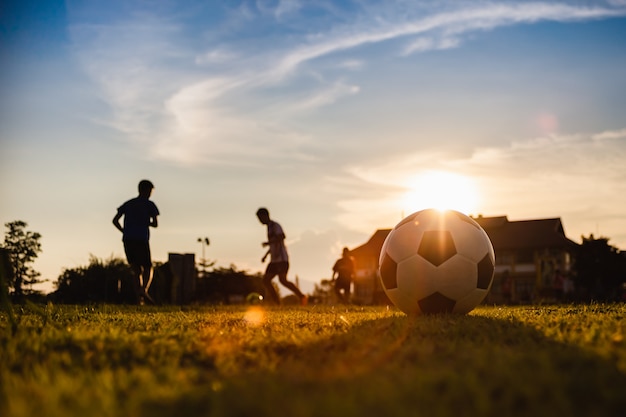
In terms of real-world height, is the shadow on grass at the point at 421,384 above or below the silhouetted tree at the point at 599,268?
below

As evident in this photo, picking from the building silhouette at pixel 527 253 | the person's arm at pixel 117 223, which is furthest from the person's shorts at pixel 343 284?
the building silhouette at pixel 527 253

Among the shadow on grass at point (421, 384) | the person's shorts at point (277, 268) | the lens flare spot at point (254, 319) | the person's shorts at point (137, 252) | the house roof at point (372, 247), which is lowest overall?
the shadow on grass at point (421, 384)

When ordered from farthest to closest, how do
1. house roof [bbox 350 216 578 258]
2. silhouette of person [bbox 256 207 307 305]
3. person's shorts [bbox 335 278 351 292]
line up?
house roof [bbox 350 216 578 258] → person's shorts [bbox 335 278 351 292] → silhouette of person [bbox 256 207 307 305]

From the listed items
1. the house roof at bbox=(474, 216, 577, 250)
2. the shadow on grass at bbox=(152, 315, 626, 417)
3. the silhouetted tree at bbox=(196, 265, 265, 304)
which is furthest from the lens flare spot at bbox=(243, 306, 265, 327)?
the house roof at bbox=(474, 216, 577, 250)

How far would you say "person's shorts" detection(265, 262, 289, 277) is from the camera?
15.0 metres

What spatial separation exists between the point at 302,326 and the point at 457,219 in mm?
2469

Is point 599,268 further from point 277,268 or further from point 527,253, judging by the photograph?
point 277,268

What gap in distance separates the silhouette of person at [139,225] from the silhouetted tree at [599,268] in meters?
24.0

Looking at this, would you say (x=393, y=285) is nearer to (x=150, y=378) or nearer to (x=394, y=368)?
(x=394, y=368)

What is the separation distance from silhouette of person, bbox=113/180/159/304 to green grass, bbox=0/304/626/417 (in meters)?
6.55

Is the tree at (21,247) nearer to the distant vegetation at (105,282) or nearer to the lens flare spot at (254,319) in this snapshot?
the distant vegetation at (105,282)

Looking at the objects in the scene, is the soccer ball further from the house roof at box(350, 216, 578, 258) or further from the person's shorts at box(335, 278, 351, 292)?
the house roof at box(350, 216, 578, 258)

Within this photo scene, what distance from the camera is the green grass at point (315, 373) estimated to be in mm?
2787

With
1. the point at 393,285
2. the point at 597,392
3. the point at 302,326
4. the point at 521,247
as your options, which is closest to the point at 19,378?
the point at 597,392
